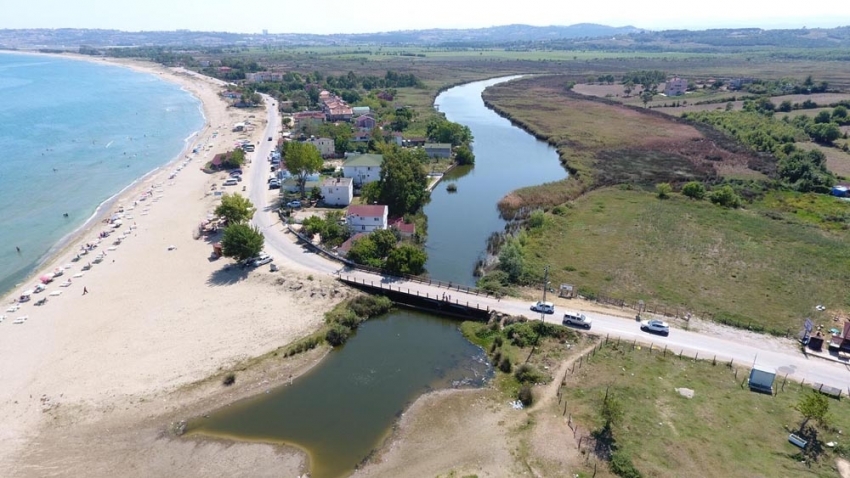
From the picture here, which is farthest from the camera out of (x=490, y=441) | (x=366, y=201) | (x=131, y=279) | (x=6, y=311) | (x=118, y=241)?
(x=366, y=201)

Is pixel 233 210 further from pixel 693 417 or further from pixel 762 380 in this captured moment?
pixel 762 380

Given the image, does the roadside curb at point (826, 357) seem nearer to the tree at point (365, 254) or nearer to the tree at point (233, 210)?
the tree at point (365, 254)

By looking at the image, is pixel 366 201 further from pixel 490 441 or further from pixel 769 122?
pixel 769 122

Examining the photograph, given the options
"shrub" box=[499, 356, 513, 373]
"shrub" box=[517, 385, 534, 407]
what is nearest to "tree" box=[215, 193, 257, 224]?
"shrub" box=[499, 356, 513, 373]

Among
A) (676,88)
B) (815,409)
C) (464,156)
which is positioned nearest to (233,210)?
(464,156)

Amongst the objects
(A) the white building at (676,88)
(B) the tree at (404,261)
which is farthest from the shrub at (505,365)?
(A) the white building at (676,88)

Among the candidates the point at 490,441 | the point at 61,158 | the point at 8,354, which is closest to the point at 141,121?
the point at 61,158
